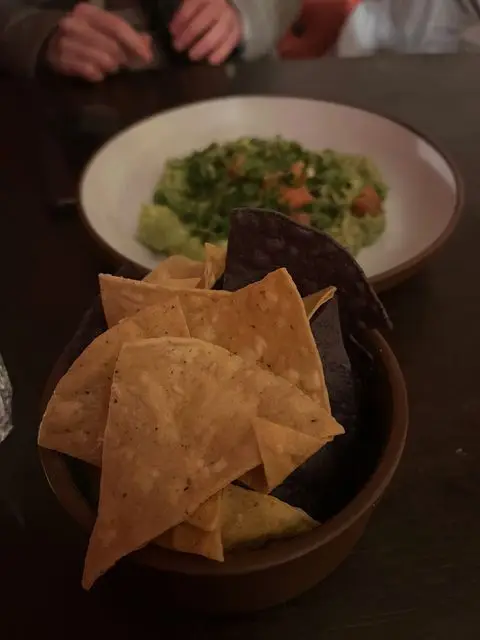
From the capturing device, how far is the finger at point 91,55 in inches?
56.5

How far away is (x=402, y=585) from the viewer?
661 mm

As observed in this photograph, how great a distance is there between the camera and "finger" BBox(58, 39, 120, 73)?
1.44 m

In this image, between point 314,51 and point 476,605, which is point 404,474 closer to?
point 476,605

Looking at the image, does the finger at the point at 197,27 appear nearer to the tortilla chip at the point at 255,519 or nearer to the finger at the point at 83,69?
the finger at the point at 83,69

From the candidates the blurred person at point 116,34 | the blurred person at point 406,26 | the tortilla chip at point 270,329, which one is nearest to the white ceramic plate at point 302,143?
the blurred person at point 116,34

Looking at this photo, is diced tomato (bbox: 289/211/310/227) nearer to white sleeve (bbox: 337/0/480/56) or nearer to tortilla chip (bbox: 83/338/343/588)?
tortilla chip (bbox: 83/338/343/588)

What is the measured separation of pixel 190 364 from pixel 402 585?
26 cm

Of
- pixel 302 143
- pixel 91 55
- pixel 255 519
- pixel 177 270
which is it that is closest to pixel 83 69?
pixel 91 55

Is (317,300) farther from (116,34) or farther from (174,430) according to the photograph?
(116,34)

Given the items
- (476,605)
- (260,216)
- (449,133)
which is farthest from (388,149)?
(476,605)

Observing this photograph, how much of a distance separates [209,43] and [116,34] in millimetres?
174

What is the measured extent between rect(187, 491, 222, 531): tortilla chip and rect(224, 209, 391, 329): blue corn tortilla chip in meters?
0.20

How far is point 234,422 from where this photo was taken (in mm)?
542

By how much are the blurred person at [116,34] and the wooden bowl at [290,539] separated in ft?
3.17
